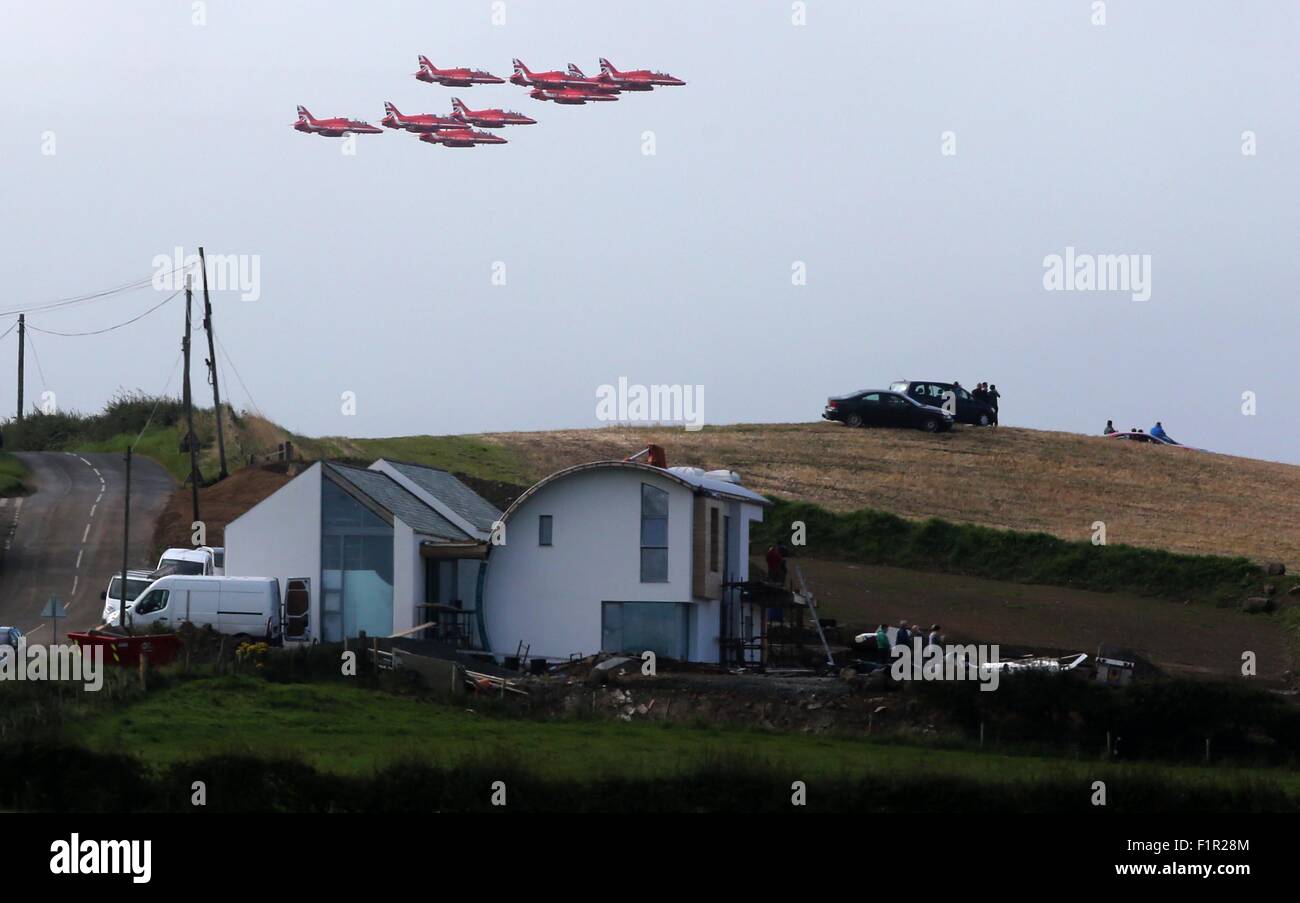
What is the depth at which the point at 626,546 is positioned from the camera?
1666 inches

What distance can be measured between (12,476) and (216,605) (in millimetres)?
32595

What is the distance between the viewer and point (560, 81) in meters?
93.3

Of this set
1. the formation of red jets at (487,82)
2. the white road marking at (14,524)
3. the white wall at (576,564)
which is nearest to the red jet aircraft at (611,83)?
the formation of red jets at (487,82)

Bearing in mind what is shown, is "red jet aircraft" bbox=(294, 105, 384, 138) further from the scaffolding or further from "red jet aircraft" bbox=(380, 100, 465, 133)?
the scaffolding

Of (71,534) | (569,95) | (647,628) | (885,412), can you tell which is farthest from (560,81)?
(647,628)

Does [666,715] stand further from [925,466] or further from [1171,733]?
[925,466]

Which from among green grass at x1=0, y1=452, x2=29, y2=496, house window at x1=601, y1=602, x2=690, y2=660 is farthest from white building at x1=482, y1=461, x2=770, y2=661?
green grass at x1=0, y1=452, x2=29, y2=496

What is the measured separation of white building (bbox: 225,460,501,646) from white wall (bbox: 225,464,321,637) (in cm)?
2

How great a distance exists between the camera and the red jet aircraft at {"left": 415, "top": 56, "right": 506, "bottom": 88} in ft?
309

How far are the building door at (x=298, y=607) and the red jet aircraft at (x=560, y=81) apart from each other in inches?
2143

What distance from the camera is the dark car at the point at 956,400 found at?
7644 cm

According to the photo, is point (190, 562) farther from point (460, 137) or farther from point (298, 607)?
point (460, 137)

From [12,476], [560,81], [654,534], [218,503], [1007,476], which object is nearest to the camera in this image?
[654,534]
